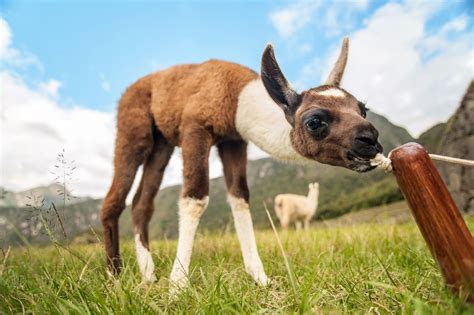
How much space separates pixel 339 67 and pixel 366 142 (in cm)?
140

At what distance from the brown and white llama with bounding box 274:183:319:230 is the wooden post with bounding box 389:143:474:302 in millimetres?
16779

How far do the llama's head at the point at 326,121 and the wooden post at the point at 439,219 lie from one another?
2.58 feet

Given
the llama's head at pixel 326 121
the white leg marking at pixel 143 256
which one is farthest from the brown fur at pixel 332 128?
the white leg marking at pixel 143 256

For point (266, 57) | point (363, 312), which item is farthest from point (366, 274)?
point (266, 57)

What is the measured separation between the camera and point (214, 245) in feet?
17.5

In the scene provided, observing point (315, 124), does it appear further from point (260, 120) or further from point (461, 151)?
point (461, 151)

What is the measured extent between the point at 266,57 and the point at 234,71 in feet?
3.16

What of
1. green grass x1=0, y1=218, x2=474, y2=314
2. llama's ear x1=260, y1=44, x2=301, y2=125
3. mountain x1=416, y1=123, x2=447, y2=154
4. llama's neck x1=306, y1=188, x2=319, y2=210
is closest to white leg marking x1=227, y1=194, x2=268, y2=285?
green grass x1=0, y1=218, x2=474, y2=314

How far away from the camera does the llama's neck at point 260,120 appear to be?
13.0 feet

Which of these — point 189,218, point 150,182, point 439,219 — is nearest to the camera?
point 439,219

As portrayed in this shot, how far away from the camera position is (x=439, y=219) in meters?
1.86

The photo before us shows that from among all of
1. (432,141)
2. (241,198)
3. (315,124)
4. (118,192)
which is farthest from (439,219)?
(432,141)

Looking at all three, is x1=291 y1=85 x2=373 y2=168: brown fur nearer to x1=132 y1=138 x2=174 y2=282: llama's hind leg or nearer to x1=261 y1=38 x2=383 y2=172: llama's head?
x1=261 y1=38 x2=383 y2=172: llama's head

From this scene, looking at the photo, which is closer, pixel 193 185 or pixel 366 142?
pixel 366 142
